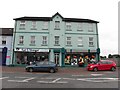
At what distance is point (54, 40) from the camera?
3844cm

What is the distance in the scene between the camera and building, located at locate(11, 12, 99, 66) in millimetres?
38250

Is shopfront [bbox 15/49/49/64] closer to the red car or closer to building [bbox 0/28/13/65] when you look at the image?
building [bbox 0/28/13/65]

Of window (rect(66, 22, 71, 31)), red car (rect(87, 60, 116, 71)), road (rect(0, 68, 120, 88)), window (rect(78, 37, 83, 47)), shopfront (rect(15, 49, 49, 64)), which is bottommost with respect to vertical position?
road (rect(0, 68, 120, 88))

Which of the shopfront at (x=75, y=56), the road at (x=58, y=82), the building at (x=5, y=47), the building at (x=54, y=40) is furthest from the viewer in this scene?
the building at (x=5, y=47)

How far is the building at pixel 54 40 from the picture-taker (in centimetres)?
3825

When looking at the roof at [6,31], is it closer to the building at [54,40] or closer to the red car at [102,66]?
the building at [54,40]

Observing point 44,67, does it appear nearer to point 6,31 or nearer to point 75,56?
point 75,56

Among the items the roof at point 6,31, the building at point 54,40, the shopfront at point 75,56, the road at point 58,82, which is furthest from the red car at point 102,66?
the roof at point 6,31

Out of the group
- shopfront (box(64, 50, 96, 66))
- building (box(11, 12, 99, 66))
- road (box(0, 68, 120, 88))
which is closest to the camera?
road (box(0, 68, 120, 88))

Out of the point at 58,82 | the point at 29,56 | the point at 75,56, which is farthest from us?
the point at 75,56

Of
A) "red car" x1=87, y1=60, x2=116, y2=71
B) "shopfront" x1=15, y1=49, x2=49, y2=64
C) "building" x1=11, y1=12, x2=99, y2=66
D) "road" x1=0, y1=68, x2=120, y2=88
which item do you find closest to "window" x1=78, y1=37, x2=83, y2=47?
"building" x1=11, y1=12, x2=99, y2=66

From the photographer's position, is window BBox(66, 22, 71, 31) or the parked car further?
window BBox(66, 22, 71, 31)

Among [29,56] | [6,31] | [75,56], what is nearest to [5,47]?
[6,31]

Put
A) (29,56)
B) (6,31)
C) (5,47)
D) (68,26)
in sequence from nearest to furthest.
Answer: (29,56)
(5,47)
(68,26)
(6,31)
